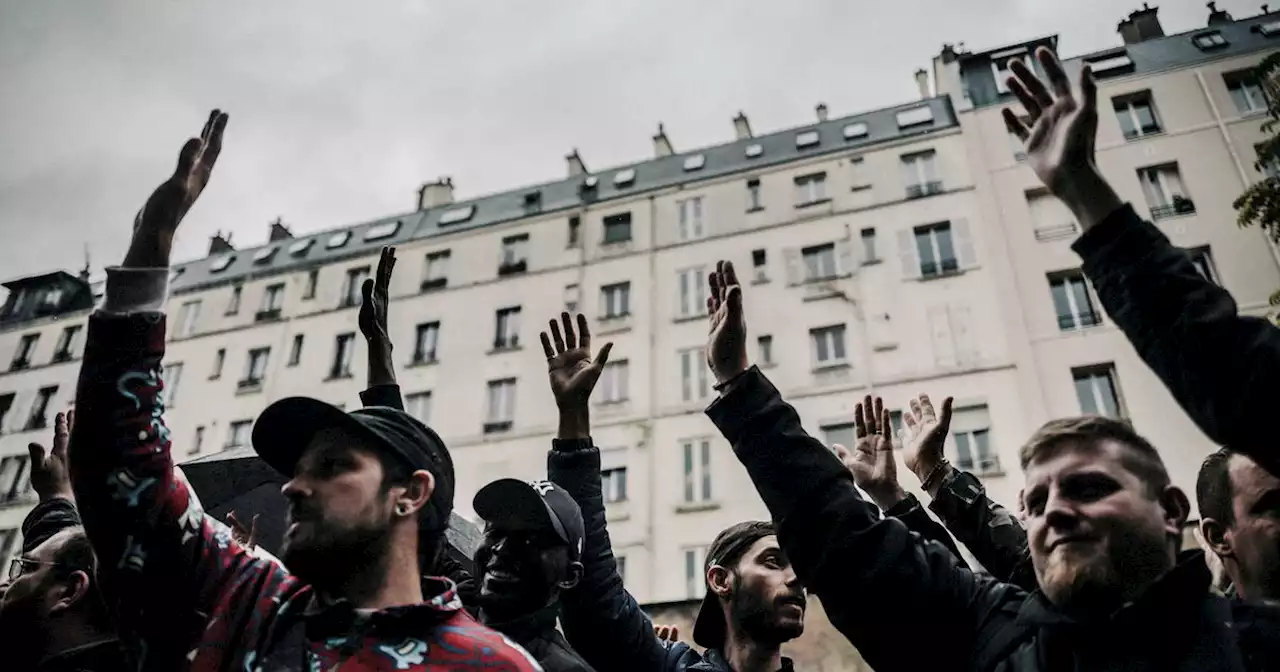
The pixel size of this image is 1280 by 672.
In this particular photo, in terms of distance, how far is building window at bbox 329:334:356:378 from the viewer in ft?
80.6

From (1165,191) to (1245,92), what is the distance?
3932 millimetres

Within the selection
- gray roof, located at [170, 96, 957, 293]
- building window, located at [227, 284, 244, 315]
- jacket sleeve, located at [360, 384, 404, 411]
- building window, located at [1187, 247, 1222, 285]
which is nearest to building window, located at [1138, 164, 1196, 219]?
building window, located at [1187, 247, 1222, 285]

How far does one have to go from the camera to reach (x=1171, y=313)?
1788mm

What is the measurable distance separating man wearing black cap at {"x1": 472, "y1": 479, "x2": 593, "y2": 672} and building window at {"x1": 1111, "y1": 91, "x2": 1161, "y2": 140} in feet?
74.3

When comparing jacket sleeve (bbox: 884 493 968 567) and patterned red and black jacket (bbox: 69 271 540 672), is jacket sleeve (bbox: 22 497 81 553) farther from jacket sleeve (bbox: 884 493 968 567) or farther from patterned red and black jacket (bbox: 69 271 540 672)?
jacket sleeve (bbox: 884 493 968 567)

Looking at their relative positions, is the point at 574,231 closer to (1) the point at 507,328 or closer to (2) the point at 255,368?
(1) the point at 507,328

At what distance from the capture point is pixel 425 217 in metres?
29.4

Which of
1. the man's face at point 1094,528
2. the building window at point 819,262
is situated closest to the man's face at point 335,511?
the man's face at point 1094,528

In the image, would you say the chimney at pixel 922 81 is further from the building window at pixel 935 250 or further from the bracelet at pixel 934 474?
the bracelet at pixel 934 474

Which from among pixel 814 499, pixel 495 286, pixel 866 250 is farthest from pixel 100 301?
pixel 495 286

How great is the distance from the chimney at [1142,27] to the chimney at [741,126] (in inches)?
458

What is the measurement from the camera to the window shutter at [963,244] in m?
19.9

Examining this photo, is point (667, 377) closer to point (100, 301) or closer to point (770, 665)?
point (770, 665)

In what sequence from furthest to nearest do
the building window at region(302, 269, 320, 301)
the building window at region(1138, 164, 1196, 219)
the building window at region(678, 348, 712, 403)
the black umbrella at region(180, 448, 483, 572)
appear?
1. the building window at region(302, 269, 320, 301)
2. the building window at region(678, 348, 712, 403)
3. the building window at region(1138, 164, 1196, 219)
4. the black umbrella at region(180, 448, 483, 572)
